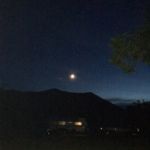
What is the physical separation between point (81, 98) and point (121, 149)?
172 feet

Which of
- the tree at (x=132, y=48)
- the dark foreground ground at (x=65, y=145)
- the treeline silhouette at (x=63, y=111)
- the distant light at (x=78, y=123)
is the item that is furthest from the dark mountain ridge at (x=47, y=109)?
the tree at (x=132, y=48)

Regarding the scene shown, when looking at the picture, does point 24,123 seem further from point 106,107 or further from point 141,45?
point 141,45

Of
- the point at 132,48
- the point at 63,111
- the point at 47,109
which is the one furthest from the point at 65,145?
the point at 63,111

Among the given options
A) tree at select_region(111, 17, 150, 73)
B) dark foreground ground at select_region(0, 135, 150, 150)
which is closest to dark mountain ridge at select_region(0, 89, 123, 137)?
dark foreground ground at select_region(0, 135, 150, 150)

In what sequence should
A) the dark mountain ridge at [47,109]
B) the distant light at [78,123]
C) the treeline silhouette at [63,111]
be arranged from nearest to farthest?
1. the dark mountain ridge at [47,109]
2. the treeline silhouette at [63,111]
3. the distant light at [78,123]

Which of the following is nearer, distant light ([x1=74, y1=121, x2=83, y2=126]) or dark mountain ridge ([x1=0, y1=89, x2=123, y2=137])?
dark mountain ridge ([x1=0, y1=89, x2=123, y2=137])

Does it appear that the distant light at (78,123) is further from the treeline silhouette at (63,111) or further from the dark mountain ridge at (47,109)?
the dark mountain ridge at (47,109)

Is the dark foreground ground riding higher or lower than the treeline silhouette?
lower

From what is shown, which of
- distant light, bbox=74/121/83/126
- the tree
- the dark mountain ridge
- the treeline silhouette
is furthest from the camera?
distant light, bbox=74/121/83/126

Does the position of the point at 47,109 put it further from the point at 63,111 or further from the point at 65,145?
the point at 65,145

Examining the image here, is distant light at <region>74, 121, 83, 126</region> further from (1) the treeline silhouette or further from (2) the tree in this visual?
(2) the tree

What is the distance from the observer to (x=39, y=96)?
79312 millimetres

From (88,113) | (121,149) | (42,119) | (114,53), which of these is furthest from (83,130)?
(114,53)

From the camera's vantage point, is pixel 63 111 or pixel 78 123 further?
pixel 63 111
